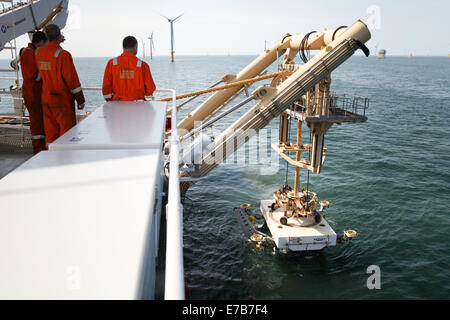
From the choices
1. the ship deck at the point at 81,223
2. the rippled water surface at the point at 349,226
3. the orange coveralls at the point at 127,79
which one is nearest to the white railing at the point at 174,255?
the ship deck at the point at 81,223

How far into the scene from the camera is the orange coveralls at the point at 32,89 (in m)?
7.35

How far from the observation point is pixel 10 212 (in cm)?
251

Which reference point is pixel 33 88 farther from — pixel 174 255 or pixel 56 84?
pixel 174 255

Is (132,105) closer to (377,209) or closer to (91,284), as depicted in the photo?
(91,284)

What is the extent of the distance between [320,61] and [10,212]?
14477 millimetres

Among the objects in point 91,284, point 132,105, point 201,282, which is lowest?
point 201,282

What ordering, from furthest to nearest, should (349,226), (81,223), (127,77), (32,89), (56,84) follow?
(349,226) → (127,77) → (32,89) → (56,84) → (81,223)

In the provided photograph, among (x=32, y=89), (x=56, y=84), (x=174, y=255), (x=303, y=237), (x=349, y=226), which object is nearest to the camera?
(x=174, y=255)

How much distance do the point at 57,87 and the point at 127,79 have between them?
1.51 meters

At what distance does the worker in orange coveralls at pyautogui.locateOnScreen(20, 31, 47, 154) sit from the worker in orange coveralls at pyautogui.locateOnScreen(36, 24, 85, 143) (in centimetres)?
70

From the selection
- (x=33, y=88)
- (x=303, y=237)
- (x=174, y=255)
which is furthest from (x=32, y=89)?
(x=303, y=237)

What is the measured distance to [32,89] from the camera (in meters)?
7.40

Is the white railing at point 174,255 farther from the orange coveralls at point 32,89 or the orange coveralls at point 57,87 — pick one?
the orange coveralls at point 32,89
